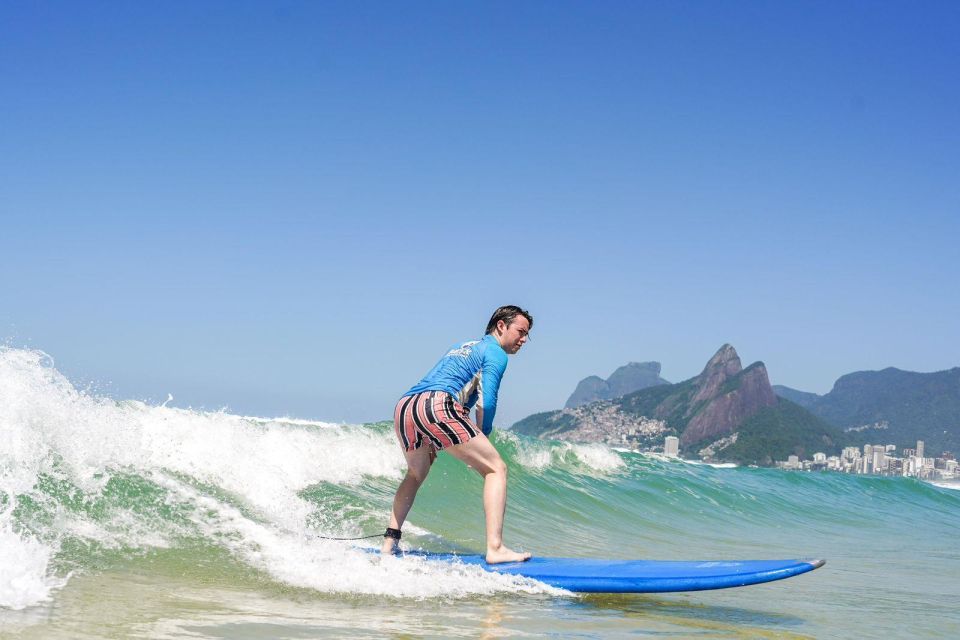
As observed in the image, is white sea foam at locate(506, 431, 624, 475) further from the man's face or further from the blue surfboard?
the man's face

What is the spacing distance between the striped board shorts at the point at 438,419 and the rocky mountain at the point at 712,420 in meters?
59.1

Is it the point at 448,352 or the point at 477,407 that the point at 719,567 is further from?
the point at 448,352

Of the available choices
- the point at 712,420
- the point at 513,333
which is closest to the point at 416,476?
the point at 513,333

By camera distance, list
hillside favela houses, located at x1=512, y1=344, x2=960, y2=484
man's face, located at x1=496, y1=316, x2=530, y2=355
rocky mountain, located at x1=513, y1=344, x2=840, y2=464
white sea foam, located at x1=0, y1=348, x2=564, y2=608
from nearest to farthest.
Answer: white sea foam, located at x1=0, y1=348, x2=564, y2=608 < man's face, located at x1=496, y1=316, x2=530, y2=355 < hillside favela houses, located at x1=512, y1=344, x2=960, y2=484 < rocky mountain, located at x1=513, y1=344, x2=840, y2=464

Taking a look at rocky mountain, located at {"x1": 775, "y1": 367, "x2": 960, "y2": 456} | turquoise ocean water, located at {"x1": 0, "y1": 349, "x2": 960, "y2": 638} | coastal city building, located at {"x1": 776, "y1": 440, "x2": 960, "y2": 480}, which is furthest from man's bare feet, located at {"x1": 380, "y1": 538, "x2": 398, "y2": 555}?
rocky mountain, located at {"x1": 775, "y1": 367, "x2": 960, "y2": 456}

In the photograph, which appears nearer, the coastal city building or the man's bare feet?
the man's bare feet

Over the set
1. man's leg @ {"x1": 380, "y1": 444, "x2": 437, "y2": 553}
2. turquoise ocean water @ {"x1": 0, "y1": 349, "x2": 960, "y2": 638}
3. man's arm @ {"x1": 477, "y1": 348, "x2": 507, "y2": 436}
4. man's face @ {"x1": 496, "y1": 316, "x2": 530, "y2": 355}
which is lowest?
turquoise ocean water @ {"x1": 0, "y1": 349, "x2": 960, "y2": 638}

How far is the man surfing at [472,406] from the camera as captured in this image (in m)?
5.07

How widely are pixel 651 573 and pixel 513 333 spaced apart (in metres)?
1.70

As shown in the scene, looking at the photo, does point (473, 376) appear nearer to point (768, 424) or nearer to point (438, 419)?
point (438, 419)

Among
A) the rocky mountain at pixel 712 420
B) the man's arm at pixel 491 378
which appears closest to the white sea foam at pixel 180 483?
the man's arm at pixel 491 378

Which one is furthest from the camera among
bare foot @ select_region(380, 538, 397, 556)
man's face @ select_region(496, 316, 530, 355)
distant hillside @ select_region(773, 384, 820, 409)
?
distant hillside @ select_region(773, 384, 820, 409)

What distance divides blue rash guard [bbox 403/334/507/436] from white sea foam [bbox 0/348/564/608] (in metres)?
1.05

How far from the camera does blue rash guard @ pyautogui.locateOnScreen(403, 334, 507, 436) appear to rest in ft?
16.8
